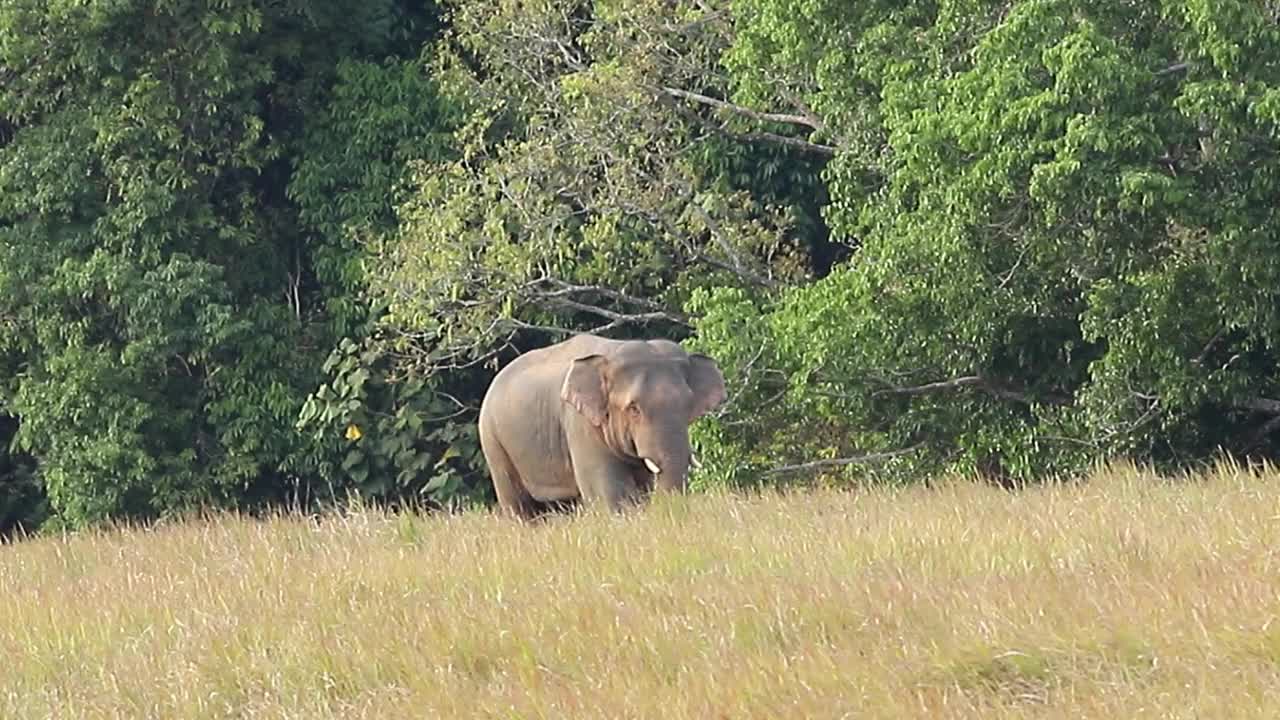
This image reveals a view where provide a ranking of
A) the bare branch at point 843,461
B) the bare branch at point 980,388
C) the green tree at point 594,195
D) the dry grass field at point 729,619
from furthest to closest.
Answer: the green tree at point 594,195, the bare branch at point 843,461, the bare branch at point 980,388, the dry grass field at point 729,619

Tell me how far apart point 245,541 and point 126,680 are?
466cm

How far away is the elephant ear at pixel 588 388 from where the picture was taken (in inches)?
576

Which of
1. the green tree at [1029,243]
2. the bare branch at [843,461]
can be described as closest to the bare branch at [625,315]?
the green tree at [1029,243]

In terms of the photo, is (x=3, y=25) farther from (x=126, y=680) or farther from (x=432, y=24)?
(x=126, y=680)

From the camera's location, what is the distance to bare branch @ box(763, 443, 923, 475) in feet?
67.9

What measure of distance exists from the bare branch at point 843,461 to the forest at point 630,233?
5 centimetres

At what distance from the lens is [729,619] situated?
8336 millimetres

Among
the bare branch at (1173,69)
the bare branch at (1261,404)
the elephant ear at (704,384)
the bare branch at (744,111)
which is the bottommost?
the bare branch at (1261,404)

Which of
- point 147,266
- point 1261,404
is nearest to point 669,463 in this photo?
point 1261,404

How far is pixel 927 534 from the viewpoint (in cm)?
994

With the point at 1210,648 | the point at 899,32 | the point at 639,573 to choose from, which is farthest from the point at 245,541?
the point at 899,32

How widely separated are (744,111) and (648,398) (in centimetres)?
933

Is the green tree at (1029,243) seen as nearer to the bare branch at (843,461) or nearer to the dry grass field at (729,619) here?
the bare branch at (843,461)

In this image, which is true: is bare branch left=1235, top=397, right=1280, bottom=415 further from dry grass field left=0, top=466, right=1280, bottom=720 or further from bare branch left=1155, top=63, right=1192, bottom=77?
dry grass field left=0, top=466, right=1280, bottom=720
